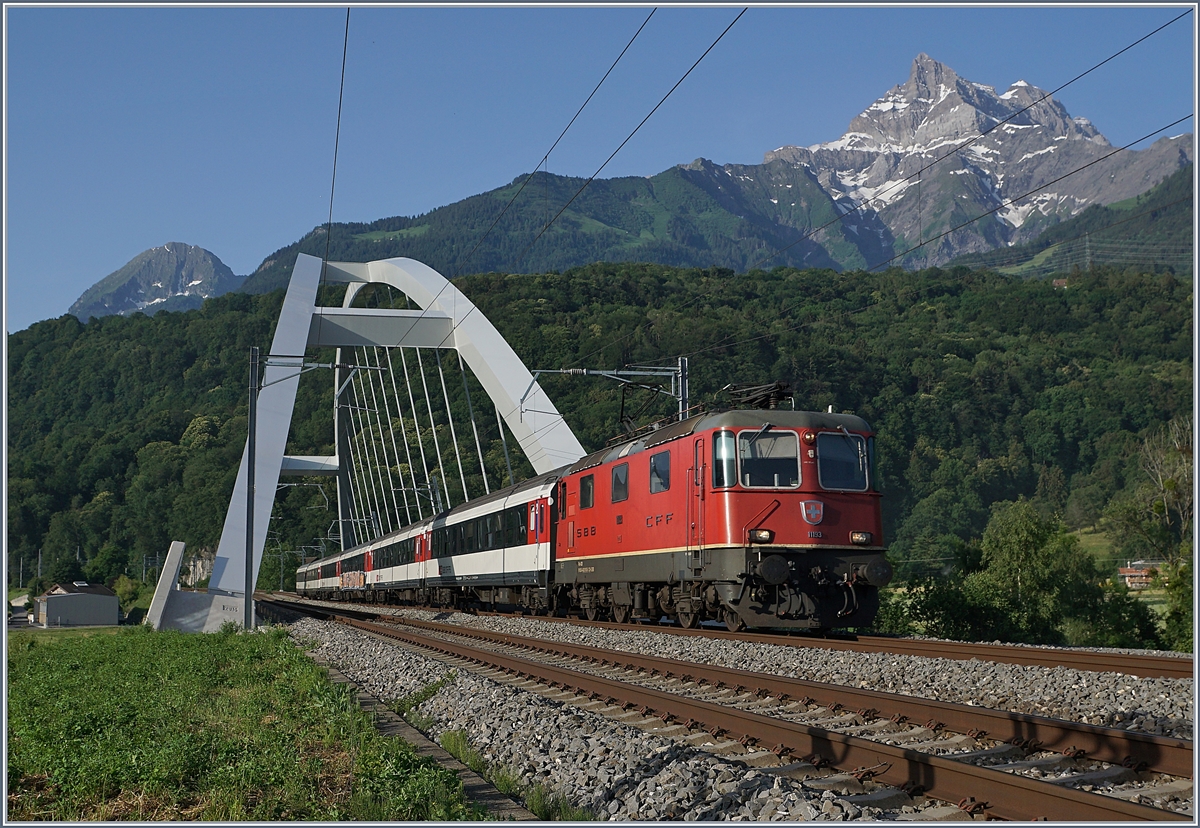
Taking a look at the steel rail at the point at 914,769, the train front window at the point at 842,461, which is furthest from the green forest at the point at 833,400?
the steel rail at the point at 914,769

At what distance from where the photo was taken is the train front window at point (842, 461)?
15.8m

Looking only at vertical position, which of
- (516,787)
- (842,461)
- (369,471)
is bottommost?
(516,787)

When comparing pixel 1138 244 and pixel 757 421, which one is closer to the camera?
pixel 757 421

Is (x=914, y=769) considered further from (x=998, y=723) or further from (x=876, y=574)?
(x=876, y=574)

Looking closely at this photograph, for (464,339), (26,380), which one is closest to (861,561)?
(464,339)

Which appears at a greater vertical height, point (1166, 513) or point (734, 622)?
point (1166, 513)

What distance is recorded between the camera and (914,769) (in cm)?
645

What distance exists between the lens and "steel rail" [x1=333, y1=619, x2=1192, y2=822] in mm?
5512

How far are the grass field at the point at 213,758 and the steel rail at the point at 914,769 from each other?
243 centimetres

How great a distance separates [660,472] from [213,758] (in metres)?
10.6

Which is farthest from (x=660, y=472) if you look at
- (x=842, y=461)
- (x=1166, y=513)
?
(x=1166, y=513)

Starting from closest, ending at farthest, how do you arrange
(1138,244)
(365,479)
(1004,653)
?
(1004,653)
(365,479)
(1138,244)

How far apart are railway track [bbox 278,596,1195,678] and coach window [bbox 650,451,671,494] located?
7.45ft

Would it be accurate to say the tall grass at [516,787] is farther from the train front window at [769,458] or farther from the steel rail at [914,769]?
the train front window at [769,458]
